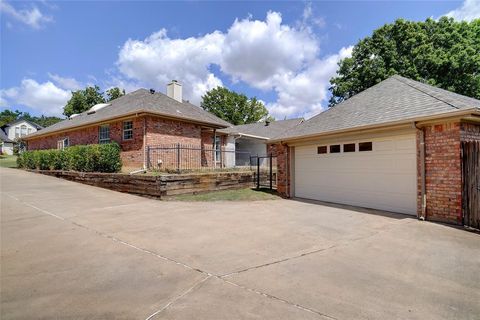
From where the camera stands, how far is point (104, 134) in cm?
1731

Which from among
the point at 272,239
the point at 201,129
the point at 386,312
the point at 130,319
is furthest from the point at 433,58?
the point at 130,319

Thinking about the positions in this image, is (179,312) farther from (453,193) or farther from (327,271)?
(453,193)

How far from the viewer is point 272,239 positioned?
569 centimetres

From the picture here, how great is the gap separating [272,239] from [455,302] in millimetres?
3097

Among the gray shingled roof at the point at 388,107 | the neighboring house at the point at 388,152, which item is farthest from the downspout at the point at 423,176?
the gray shingled roof at the point at 388,107

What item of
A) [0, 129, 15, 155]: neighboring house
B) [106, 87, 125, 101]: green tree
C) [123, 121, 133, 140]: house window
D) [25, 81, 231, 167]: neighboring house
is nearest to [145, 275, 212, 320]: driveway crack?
[25, 81, 231, 167]: neighboring house

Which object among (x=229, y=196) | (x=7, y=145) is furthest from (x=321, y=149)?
(x=7, y=145)

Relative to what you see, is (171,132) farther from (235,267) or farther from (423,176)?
(235,267)

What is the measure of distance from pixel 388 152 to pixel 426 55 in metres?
21.6

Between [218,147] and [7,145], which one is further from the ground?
[7,145]

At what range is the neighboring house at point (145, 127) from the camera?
14727 millimetres

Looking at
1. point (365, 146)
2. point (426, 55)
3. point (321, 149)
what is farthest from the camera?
point (426, 55)

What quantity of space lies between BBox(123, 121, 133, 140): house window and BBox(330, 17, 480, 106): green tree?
21673mm

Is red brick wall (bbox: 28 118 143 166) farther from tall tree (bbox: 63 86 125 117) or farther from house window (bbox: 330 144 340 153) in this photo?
tall tree (bbox: 63 86 125 117)
